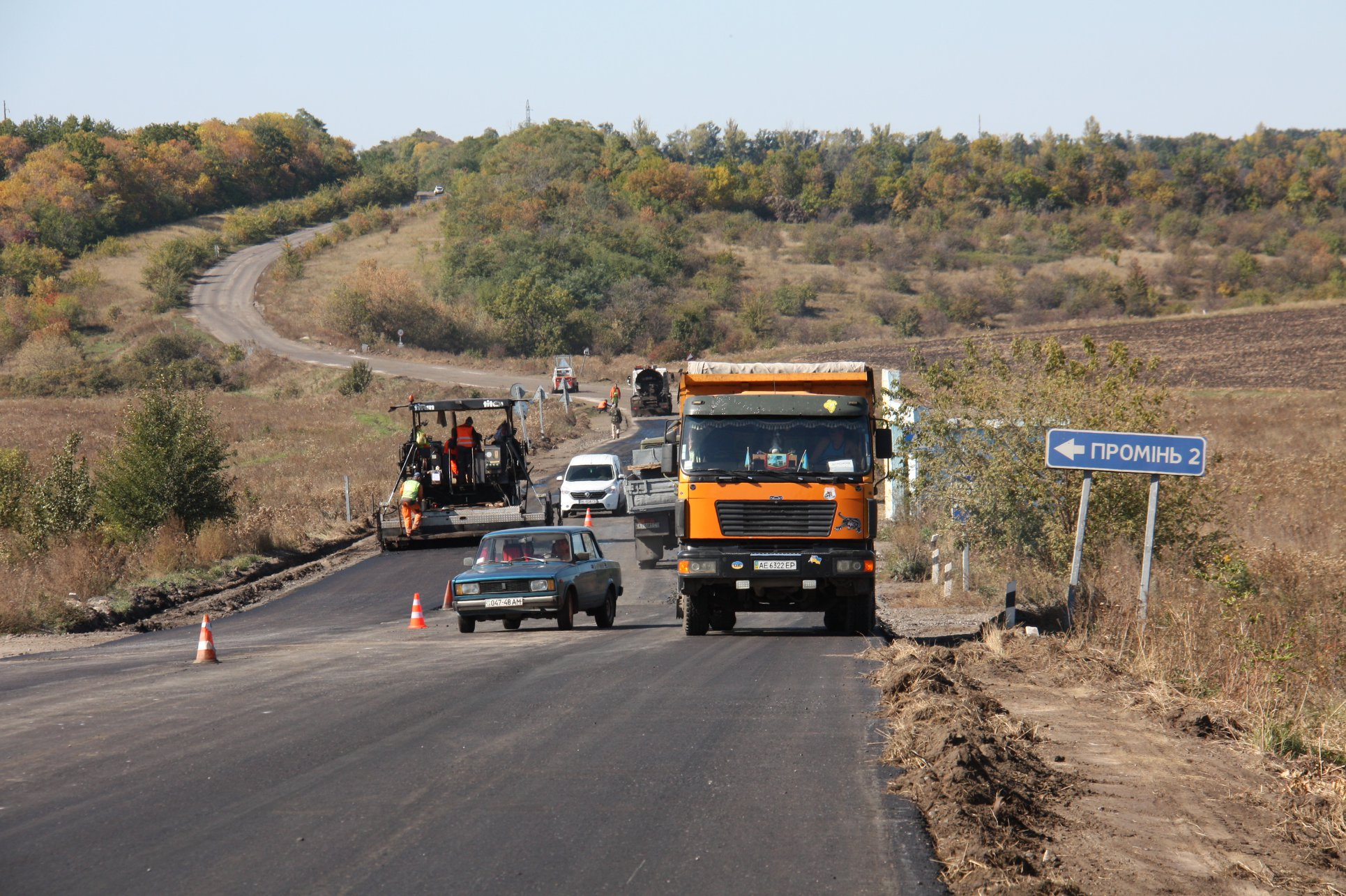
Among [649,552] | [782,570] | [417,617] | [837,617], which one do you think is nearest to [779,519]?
[782,570]

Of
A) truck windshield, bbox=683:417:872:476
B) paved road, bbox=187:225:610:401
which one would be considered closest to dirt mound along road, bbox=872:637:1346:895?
truck windshield, bbox=683:417:872:476

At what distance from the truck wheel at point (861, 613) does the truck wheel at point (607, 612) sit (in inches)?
162

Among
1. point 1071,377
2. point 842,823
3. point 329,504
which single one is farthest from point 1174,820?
point 329,504

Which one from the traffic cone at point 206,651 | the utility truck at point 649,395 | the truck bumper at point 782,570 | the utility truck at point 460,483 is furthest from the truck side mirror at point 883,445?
the utility truck at point 649,395

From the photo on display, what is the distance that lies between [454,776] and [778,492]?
316 inches

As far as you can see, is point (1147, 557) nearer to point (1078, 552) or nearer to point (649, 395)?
point (1078, 552)

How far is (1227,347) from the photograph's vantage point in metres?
65.6

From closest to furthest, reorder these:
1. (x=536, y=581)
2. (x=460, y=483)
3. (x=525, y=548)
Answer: (x=536, y=581)
(x=525, y=548)
(x=460, y=483)

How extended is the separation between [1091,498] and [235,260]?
11977 cm

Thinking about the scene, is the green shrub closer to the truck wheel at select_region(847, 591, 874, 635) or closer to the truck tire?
the truck tire

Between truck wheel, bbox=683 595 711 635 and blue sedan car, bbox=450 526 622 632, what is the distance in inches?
80.5

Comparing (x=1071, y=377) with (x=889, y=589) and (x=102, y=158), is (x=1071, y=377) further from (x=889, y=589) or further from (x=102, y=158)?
(x=102, y=158)

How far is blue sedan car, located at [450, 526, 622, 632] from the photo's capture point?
1739cm

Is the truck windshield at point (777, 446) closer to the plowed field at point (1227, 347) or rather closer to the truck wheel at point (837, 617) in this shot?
the truck wheel at point (837, 617)
